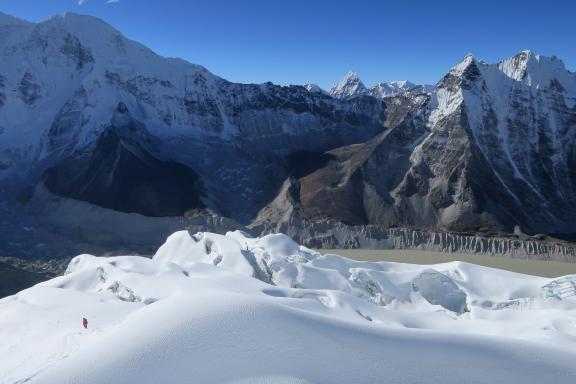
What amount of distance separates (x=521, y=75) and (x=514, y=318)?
55955 millimetres

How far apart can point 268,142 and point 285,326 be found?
64017 millimetres

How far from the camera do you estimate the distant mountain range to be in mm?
55688

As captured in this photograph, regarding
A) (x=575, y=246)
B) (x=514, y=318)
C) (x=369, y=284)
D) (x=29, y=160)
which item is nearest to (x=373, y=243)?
(x=575, y=246)

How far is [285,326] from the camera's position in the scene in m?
12.6

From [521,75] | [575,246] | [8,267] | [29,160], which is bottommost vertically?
[8,267]

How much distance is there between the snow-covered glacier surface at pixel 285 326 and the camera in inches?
443

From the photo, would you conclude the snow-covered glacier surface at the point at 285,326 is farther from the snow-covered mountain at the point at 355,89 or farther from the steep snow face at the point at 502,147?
the snow-covered mountain at the point at 355,89

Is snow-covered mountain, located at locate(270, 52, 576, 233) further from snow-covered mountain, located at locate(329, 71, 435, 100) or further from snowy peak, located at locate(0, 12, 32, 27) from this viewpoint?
snow-covered mountain, located at locate(329, 71, 435, 100)

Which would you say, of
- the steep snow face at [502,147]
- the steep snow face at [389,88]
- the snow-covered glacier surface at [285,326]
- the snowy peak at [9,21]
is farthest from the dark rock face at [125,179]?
the steep snow face at [389,88]

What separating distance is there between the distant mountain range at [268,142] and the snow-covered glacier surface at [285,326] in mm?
29922

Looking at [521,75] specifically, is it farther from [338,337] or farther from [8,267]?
[338,337]

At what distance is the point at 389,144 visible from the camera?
6266 cm

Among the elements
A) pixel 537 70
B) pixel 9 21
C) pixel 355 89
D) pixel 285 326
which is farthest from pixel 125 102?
pixel 355 89

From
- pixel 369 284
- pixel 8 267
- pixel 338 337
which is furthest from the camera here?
pixel 8 267
